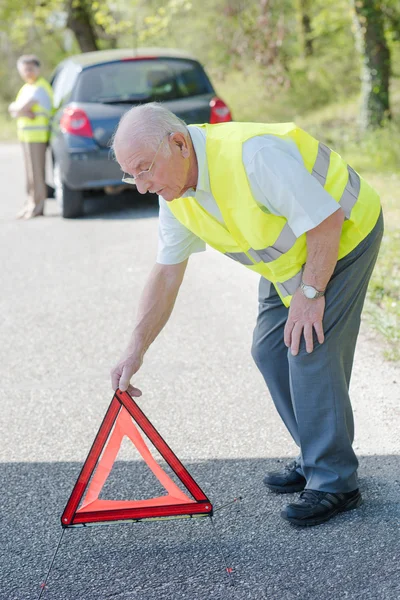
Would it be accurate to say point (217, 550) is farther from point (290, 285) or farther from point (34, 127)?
point (34, 127)

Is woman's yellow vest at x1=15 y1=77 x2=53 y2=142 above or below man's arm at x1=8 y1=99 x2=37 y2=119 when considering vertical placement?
below

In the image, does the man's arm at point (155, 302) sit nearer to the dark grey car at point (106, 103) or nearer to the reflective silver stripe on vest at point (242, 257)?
the reflective silver stripe on vest at point (242, 257)

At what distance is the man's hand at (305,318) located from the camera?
325 cm

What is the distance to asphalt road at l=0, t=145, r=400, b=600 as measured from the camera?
3.16 meters

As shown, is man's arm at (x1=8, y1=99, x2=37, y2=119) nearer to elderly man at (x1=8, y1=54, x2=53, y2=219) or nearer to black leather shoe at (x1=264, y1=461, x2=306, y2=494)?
elderly man at (x1=8, y1=54, x2=53, y2=219)

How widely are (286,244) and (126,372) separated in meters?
0.85

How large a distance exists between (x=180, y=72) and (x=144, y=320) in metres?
7.90

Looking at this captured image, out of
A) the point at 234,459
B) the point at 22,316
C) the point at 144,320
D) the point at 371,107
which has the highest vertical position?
the point at 144,320

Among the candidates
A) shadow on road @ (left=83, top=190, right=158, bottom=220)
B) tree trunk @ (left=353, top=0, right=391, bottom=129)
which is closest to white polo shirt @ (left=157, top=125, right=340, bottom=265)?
shadow on road @ (left=83, top=190, right=158, bottom=220)

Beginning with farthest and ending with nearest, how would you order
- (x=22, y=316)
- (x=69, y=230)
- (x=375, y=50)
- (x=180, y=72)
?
(x=375, y=50)
(x=180, y=72)
(x=69, y=230)
(x=22, y=316)

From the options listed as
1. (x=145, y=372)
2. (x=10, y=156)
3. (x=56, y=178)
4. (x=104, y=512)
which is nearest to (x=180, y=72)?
(x=56, y=178)

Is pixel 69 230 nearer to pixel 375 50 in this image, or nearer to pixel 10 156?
pixel 375 50

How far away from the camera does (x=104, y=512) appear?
3.40 meters

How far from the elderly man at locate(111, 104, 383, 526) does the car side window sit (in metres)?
7.70
